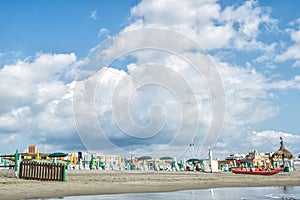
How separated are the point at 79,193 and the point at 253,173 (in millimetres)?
26408

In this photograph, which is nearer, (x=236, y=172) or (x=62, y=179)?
(x=62, y=179)

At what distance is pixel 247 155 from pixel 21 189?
111 meters

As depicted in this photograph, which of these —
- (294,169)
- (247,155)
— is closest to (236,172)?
(294,169)

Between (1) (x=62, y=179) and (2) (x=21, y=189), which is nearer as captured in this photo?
(2) (x=21, y=189)

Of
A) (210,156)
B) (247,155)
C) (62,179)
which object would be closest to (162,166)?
(210,156)

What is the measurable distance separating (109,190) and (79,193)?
222cm

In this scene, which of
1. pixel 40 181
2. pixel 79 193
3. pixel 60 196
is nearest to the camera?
pixel 60 196

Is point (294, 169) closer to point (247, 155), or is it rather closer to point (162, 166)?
point (162, 166)

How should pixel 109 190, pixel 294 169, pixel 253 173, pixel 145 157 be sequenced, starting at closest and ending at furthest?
pixel 109 190 → pixel 253 173 → pixel 294 169 → pixel 145 157

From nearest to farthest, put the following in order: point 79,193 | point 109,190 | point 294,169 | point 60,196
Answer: point 60,196, point 79,193, point 109,190, point 294,169

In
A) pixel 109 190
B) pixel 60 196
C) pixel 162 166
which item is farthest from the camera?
pixel 162 166

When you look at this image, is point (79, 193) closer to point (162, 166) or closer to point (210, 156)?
point (210, 156)

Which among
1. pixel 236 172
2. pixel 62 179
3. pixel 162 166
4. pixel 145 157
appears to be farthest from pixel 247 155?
pixel 62 179

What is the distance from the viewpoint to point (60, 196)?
14.8 meters
